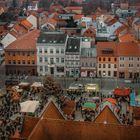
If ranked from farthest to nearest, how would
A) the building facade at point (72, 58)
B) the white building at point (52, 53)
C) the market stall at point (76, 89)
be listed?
the white building at point (52, 53) < the building facade at point (72, 58) < the market stall at point (76, 89)

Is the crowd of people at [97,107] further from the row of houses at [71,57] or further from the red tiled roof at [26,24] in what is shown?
the red tiled roof at [26,24]

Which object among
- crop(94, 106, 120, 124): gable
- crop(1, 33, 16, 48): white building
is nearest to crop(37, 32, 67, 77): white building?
crop(1, 33, 16, 48): white building

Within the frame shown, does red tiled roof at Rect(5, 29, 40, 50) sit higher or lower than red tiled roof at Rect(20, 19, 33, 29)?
lower

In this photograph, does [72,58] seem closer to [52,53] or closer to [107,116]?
[52,53]

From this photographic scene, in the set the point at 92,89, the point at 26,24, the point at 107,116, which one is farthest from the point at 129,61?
the point at 26,24

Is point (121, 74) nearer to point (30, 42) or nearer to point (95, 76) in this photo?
point (95, 76)

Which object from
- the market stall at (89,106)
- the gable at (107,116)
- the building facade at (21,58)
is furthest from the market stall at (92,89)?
the gable at (107,116)

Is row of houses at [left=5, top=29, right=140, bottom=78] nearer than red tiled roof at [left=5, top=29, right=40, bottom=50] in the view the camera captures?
Yes

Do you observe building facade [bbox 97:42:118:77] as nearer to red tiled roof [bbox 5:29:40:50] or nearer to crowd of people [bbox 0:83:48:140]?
red tiled roof [bbox 5:29:40:50]
